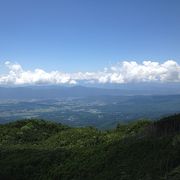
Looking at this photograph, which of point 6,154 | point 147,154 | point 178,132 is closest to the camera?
point 147,154

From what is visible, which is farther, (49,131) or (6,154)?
(49,131)

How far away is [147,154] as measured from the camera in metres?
31.3

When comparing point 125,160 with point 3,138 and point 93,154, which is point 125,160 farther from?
point 3,138

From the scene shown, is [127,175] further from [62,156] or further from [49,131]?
[49,131]

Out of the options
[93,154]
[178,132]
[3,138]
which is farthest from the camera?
[3,138]

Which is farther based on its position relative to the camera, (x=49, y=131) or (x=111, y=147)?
(x=49, y=131)

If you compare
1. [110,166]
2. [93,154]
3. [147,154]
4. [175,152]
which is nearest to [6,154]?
[93,154]

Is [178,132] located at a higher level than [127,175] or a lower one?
higher

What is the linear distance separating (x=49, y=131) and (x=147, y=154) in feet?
121

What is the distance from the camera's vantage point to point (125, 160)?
1247 inches

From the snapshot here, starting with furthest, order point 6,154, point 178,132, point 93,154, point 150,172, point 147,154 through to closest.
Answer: point 6,154 → point 93,154 → point 178,132 → point 147,154 → point 150,172

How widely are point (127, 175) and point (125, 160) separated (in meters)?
3.46

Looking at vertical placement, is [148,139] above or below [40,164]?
above

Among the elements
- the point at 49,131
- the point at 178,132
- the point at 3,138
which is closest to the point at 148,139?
the point at 178,132
